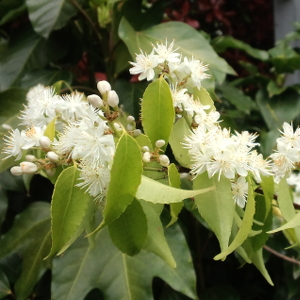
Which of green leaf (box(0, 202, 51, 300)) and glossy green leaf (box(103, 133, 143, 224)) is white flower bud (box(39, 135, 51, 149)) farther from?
green leaf (box(0, 202, 51, 300))

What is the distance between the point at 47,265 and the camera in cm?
52

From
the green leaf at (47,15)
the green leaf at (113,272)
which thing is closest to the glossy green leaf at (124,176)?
the green leaf at (113,272)

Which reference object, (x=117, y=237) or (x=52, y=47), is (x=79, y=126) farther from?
(x=52, y=47)

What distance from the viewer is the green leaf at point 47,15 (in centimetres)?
59

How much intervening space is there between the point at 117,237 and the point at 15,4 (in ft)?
2.05

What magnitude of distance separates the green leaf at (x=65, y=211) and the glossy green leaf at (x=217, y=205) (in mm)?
104

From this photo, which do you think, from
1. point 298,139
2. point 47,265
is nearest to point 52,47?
point 47,265

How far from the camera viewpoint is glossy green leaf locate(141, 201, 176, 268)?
292 mm

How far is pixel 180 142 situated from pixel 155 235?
96 millimetres

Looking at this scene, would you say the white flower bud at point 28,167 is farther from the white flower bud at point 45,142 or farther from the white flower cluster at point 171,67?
the white flower cluster at point 171,67

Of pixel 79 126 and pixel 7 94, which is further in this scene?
pixel 7 94

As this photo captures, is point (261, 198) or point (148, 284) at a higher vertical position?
point (261, 198)

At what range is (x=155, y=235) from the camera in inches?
11.7

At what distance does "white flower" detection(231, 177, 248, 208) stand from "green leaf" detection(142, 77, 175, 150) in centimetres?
8
